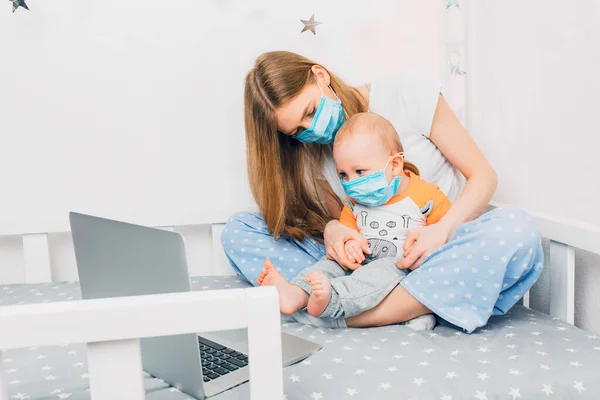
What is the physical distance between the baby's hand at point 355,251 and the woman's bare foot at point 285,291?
0.13m

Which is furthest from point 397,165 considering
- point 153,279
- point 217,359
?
point 153,279

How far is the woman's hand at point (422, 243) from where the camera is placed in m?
0.96

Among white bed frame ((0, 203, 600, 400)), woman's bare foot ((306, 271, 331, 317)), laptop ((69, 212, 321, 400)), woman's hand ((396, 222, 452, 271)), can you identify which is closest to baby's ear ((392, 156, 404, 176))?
woman's hand ((396, 222, 452, 271))

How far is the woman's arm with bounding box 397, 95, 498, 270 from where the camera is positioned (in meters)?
0.98

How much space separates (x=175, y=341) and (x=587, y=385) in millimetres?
490

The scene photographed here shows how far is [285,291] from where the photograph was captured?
90 cm

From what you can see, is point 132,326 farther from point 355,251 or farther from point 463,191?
point 463,191

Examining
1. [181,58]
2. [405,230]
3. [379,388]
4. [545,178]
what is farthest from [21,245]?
[545,178]

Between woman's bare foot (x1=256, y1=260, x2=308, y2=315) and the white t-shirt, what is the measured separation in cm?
42

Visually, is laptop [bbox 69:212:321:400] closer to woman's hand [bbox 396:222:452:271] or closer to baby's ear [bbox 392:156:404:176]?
woman's hand [bbox 396:222:452:271]

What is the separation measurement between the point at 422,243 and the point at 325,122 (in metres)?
0.30

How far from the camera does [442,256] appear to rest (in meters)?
0.92

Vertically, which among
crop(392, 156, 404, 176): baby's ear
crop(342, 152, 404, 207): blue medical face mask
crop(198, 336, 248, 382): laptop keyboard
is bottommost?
crop(198, 336, 248, 382): laptop keyboard

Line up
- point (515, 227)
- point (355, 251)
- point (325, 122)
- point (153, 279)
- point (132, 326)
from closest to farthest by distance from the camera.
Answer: point (132, 326) → point (153, 279) → point (515, 227) → point (355, 251) → point (325, 122)
